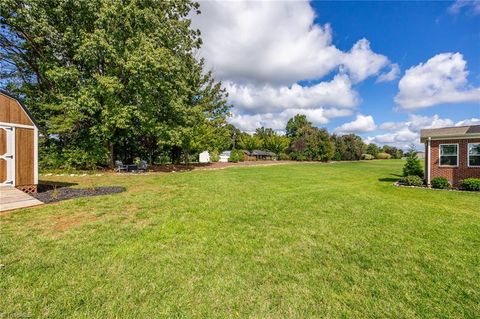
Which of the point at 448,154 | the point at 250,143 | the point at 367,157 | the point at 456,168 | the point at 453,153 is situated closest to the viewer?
the point at 456,168

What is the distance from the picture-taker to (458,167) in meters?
12.4

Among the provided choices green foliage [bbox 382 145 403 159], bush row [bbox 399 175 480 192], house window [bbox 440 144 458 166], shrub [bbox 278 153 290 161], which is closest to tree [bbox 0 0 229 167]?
bush row [bbox 399 175 480 192]

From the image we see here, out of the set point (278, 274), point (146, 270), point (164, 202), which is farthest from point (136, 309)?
point (164, 202)

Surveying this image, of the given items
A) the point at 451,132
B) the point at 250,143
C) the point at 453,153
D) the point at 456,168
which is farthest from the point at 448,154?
the point at 250,143

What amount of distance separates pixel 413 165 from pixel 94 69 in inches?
894

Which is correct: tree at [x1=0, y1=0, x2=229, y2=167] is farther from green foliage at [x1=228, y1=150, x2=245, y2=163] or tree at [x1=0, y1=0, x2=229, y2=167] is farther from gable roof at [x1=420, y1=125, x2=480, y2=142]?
green foliage at [x1=228, y1=150, x2=245, y2=163]

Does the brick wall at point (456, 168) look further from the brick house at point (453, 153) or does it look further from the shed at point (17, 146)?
the shed at point (17, 146)

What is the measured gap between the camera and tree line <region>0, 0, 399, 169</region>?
553 inches

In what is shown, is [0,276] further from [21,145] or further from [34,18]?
[34,18]

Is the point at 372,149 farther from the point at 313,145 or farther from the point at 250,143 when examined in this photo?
the point at 250,143

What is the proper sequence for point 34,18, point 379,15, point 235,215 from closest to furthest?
point 235,215 → point 379,15 → point 34,18

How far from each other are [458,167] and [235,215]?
13.6 m

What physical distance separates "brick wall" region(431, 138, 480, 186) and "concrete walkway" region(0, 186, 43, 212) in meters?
18.1

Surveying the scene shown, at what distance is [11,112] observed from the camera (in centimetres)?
777
